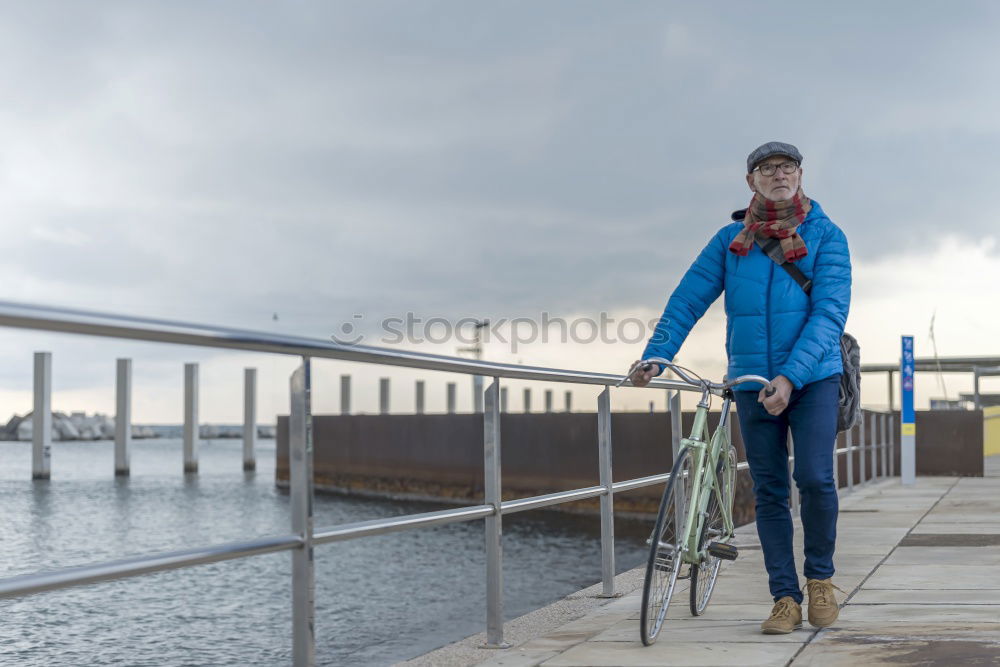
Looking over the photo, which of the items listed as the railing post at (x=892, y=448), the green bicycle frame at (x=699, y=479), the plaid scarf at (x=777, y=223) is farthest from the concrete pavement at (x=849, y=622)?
the railing post at (x=892, y=448)

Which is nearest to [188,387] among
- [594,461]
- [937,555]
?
[594,461]

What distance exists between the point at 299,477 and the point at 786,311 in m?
1.79

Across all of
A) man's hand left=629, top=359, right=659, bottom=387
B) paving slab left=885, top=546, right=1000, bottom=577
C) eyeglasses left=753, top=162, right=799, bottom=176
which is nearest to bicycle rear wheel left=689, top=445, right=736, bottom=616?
man's hand left=629, top=359, right=659, bottom=387

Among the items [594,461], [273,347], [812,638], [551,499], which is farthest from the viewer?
[594,461]

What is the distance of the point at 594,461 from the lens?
1021 inches

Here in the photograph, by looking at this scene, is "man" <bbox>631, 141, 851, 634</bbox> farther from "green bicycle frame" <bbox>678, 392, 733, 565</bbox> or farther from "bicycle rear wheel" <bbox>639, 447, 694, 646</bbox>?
"bicycle rear wheel" <bbox>639, 447, 694, 646</bbox>

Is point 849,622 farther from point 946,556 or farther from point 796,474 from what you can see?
point 946,556

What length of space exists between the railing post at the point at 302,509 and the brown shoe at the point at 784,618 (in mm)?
1681

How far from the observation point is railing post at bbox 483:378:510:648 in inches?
152

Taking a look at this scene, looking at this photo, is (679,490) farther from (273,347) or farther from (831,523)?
(273,347)

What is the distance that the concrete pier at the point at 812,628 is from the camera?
3.45 meters

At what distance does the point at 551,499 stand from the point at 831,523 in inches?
41.7

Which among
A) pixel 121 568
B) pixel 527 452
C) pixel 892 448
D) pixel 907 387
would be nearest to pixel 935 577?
pixel 121 568

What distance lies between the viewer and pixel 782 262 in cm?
372
